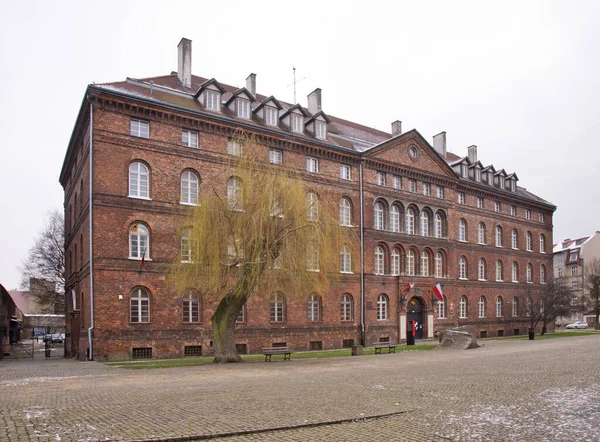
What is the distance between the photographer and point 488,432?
31.1ft

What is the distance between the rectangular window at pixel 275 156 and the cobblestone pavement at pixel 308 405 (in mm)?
17059

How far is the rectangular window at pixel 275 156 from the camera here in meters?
33.9

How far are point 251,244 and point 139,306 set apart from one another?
8.84m

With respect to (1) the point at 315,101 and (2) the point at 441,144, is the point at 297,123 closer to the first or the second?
(1) the point at 315,101

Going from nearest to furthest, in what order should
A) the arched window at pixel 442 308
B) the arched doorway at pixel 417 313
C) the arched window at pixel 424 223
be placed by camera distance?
the arched doorway at pixel 417 313 < the arched window at pixel 424 223 < the arched window at pixel 442 308

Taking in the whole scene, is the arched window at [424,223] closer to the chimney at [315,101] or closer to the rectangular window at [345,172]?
the rectangular window at [345,172]

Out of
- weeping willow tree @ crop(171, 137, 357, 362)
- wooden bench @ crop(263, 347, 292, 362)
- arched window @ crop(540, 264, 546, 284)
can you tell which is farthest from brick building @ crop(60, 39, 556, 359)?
wooden bench @ crop(263, 347, 292, 362)

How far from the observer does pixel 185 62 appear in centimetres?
3484

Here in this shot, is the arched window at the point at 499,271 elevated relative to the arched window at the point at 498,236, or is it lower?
lower

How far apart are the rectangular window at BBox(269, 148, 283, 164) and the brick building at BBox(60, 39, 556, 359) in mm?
85

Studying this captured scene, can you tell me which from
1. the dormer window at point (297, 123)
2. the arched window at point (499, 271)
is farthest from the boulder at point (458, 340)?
the arched window at point (499, 271)

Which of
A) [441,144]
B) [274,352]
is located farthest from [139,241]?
[441,144]

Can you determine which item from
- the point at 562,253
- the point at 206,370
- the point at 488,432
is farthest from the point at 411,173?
the point at 562,253

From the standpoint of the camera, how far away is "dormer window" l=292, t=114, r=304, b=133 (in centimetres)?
3581
